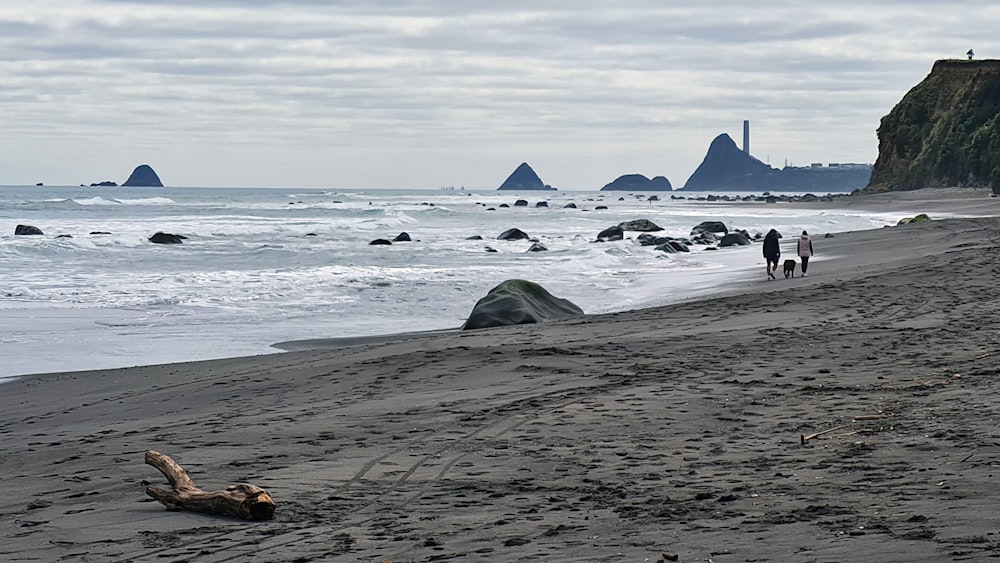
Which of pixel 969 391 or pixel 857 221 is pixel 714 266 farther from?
pixel 857 221

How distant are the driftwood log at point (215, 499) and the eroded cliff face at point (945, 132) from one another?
76.0m

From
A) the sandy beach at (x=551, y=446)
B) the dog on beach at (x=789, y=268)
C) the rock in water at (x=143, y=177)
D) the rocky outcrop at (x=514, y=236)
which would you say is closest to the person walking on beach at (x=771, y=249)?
the dog on beach at (x=789, y=268)

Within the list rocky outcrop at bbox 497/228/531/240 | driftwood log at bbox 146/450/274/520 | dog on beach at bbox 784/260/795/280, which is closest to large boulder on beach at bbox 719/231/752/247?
rocky outcrop at bbox 497/228/531/240

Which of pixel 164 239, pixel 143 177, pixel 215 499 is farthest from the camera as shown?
pixel 143 177

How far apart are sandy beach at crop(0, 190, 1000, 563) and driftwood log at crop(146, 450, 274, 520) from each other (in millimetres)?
77

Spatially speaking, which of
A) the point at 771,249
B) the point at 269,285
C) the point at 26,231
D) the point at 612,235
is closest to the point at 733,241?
the point at 612,235

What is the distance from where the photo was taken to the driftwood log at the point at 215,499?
18.8ft

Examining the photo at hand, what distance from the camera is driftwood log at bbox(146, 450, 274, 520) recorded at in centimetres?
572

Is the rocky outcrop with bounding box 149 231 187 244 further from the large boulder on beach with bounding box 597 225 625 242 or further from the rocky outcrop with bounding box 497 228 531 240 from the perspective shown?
the large boulder on beach with bounding box 597 225 625 242

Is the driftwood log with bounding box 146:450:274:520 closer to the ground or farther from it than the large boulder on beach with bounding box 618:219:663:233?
closer to the ground

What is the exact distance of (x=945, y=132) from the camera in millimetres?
87312

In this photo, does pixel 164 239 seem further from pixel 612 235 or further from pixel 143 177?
pixel 143 177

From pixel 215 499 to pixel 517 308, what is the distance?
33.9ft

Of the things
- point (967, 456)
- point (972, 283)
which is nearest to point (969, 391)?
point (967, 456)
